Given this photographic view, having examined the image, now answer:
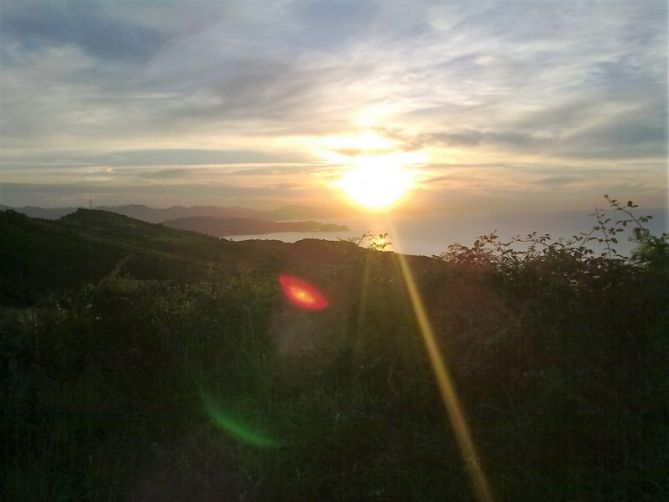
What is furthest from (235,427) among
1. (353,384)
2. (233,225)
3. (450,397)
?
(233,225)

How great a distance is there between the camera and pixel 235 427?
4551 mm

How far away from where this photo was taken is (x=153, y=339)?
5258mm

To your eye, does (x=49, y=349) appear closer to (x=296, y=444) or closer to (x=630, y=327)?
(x=296, y=444)

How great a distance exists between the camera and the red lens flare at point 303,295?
5.73 m

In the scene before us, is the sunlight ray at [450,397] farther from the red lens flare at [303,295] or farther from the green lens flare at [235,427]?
the green lens flare at [235,427]

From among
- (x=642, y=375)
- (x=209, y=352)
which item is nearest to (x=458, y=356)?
(x=642, y=375)

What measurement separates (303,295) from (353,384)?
1209 millimetres

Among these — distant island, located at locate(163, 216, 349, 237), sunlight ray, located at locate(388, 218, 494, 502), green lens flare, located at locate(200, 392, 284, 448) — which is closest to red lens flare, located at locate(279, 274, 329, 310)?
sunlight ray, located at locate(388, 218, 494, 502)

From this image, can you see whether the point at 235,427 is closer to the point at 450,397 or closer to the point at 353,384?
the point at 353,384

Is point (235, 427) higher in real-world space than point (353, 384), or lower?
lower

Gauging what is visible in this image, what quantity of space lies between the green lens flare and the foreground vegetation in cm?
1

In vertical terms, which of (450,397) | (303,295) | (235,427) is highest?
(303,295)

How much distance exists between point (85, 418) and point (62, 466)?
422mm

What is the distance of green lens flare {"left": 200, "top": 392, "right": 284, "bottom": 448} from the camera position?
434cm
